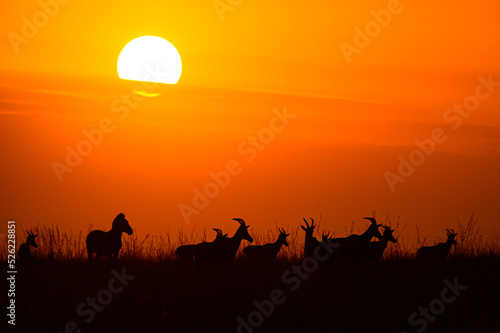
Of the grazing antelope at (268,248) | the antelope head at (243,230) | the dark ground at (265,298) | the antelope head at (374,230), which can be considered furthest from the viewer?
the grazing antelope at (268,248)

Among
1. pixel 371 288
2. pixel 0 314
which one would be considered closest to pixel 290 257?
pixel 371 288

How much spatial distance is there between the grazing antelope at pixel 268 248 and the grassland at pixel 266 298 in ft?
9.26

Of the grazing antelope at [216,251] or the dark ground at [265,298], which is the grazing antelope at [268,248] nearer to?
the grazing antelope at [216,251]

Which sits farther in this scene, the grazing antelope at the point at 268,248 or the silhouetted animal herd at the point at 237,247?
the grazing antelope at the point at 268,248

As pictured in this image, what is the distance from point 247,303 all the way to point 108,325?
1.79m

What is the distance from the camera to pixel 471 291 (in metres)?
12.6

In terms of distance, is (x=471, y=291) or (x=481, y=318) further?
(x=471, y=291)

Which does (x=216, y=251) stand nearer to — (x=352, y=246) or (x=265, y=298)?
(x=352, y=246)

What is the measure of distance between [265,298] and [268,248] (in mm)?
7049

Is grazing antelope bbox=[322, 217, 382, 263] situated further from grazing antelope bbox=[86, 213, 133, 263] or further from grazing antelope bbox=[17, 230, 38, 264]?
grazing antelope bbox=[17, 230, 38, 264]

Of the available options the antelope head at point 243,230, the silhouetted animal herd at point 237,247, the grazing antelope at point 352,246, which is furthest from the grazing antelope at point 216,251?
the grazing antelope at point 352,246

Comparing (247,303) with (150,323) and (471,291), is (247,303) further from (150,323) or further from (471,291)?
(471,291)

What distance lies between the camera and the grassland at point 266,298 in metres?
10.6

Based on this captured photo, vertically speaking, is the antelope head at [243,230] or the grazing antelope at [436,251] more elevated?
the antelope head at [243,230]
